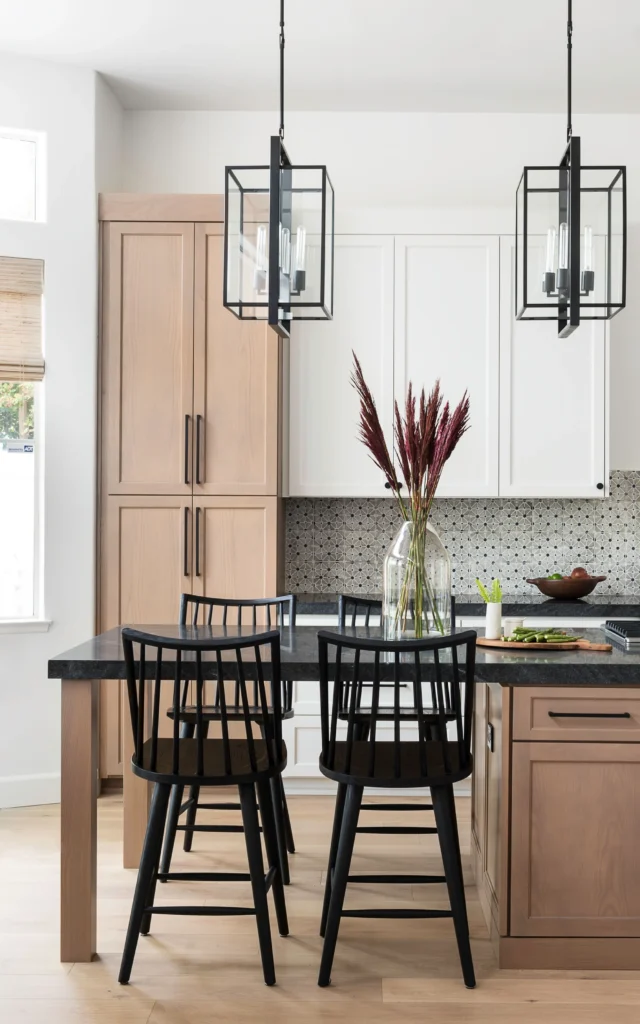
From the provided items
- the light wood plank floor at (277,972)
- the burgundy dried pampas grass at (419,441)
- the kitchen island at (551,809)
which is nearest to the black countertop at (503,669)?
the kitchen island at (551,809)

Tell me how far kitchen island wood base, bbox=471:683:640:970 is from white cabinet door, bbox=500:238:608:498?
195 centimetres

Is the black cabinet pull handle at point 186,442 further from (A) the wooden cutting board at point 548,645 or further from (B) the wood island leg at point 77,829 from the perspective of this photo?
(A) the wooden cutting board at point 548,645

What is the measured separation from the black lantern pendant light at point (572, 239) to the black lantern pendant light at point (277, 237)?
1.88ft

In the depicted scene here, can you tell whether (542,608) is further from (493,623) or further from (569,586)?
(493,623)

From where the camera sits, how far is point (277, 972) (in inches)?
98.5

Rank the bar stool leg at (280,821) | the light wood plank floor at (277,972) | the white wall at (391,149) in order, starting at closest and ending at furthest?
the light wood plank floor at (277,972) → the bar stool leg at (280,821) → the white wall at (391,149)

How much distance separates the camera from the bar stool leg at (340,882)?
2.40m

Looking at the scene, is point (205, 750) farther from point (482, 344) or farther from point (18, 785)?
point (482, 344)

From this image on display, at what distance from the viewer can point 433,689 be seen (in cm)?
237

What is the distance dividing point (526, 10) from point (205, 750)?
3121mm

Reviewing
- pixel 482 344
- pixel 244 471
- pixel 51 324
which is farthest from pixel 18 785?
pixel 482 344

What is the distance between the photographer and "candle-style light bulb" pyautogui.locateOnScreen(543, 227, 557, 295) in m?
2.50

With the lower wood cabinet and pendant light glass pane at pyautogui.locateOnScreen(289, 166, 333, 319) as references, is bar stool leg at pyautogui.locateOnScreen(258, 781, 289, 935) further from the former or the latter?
the lower wood cabinet

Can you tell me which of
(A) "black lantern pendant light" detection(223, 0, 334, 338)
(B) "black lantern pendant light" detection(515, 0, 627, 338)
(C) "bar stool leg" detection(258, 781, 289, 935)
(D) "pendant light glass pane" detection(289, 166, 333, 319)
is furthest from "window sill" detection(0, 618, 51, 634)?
(B) "black lantern pendant light" detection(515, 0, 627, 338)
